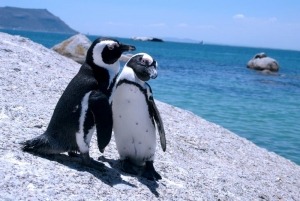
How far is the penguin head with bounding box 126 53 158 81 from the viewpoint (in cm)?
420

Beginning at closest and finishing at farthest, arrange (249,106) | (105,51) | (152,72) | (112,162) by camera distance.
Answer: (105,51) → (152,72) → (112,162) → (249,106)

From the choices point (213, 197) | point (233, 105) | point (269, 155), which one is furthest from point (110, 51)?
point (233, 105)

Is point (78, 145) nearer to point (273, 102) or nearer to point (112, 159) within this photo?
point (112, 159)

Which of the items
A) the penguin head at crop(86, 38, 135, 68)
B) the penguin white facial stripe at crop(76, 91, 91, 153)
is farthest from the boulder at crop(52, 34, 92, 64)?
the penguin white facial stripe at crop(76, 91, 91, 153)

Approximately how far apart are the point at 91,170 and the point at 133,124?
2.01ft

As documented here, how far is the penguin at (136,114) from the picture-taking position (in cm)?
422

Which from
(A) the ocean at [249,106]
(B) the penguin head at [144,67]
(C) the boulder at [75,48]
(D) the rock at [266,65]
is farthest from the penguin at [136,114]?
(D) the rock at [266,65]

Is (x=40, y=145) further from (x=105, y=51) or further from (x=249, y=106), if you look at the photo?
(x=249, y=106)

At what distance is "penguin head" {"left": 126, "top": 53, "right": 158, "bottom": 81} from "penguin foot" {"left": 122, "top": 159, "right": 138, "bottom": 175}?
33.6 inches

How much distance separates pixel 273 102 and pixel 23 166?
17811 mm

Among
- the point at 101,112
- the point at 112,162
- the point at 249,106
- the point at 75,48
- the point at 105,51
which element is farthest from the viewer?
the point at 249,106

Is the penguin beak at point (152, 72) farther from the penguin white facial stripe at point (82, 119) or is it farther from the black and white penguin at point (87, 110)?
the penguin white facial stripe at point (82, 119)

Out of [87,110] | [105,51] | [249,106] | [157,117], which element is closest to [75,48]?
[249,106]

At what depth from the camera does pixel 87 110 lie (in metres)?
3.83
